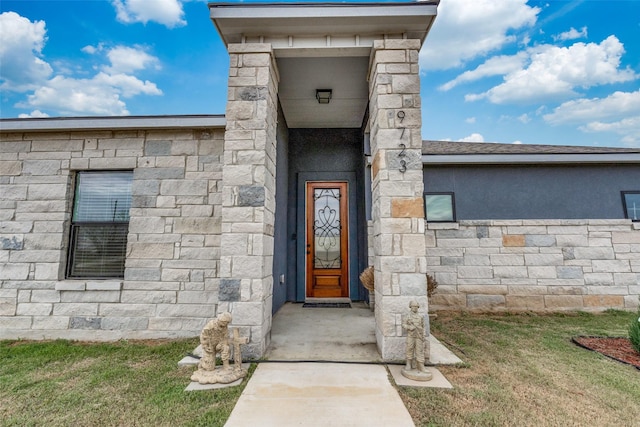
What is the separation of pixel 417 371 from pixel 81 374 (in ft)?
8.89

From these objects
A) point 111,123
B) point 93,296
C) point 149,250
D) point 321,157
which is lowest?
point 93,296

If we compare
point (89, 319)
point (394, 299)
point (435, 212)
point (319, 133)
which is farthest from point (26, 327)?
point (435, 212)

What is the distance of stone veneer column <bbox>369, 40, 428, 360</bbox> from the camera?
243 centimetres

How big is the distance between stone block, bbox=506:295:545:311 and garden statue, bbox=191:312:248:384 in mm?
4276

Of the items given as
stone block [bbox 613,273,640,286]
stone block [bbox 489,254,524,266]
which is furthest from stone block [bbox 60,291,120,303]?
stone block [bbox 613,273,640,286]

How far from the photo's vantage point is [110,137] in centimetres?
342

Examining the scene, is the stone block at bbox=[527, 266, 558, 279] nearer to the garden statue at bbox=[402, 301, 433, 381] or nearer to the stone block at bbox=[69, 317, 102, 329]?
the garden statue at bbox=[402, 301, 433, 381]

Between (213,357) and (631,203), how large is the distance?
279 inches

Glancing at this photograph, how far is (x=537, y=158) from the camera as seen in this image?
474cm

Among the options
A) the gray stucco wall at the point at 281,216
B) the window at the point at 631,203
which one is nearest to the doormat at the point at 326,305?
the gray stucco wall at the point at 281,216

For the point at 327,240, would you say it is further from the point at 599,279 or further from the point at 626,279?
the point at 626,279

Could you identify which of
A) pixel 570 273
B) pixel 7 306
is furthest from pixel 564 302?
pixel 7 306

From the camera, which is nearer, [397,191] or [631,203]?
[397,191]

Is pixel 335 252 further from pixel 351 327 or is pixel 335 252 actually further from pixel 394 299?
pixel 394 299
